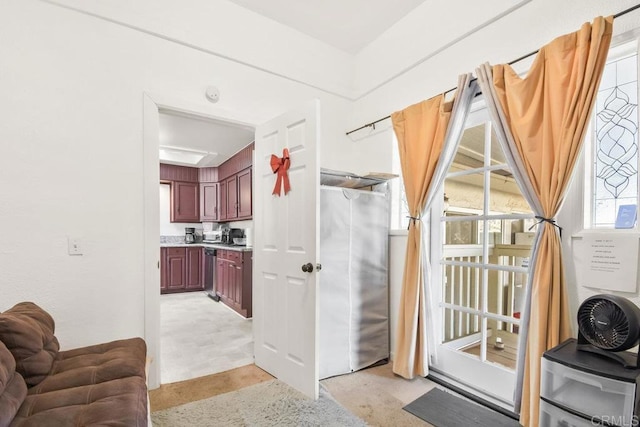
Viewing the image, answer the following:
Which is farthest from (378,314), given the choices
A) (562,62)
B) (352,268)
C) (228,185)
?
(228,185)

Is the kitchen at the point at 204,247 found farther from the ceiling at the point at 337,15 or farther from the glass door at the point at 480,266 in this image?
the glass door at the point at 480,266

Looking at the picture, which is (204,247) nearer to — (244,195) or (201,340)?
(244,195)

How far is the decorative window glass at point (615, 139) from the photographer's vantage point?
1.57 m

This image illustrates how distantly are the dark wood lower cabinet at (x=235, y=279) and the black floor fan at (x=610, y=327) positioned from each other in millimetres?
3587

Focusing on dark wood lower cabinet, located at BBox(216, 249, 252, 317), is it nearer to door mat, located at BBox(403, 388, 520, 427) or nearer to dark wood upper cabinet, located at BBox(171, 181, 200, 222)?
dark wood upper cabinet, located at BBox(171, 181, 200, 222)

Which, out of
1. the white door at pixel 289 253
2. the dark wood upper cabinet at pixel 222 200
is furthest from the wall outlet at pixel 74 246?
the dark wood upper cabinet at pixel 222 200

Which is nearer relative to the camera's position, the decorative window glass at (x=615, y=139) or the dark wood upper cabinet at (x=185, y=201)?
the decorative window glass at (x=615, y=139)

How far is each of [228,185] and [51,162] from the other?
391 centimetres

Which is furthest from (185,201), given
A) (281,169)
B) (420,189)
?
(420,189)

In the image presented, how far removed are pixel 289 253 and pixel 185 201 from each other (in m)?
4.96

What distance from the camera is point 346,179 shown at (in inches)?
106

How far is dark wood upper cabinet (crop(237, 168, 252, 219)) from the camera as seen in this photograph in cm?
493

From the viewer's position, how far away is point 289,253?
2336mm

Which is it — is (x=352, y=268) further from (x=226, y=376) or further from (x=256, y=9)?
(x=256, y=9)
